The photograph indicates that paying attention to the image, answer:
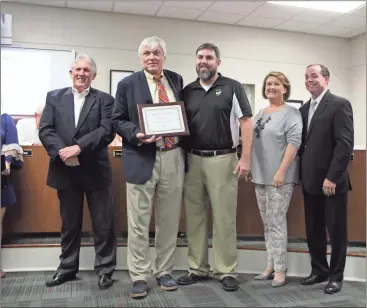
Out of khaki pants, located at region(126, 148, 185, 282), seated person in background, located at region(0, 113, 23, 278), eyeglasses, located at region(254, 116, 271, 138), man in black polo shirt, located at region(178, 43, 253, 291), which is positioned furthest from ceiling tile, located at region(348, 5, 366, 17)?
seated person in background, located at region(0, 113, 23, 278)

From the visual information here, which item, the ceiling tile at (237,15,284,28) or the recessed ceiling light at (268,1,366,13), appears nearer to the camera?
the recessed ceiling light at (268,1,366,13)

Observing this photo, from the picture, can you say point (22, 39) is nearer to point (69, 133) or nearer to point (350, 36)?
point (69, 133)

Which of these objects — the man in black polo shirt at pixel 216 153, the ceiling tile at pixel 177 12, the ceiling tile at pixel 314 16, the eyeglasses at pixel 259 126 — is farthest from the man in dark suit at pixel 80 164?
the ceiling tile at pixel 314 16

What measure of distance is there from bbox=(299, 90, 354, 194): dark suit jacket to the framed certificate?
77 cm

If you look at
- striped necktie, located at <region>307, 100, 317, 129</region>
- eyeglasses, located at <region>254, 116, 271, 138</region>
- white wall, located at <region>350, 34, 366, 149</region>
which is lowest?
eyeglasses, located at <region>254, 116, 271, 138</region>

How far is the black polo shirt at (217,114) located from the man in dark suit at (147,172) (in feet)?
0.44

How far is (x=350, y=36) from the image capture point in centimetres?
569

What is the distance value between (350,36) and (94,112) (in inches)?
199

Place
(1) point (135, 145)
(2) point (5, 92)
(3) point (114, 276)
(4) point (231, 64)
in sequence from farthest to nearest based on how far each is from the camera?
1. (4) point (231, 64)
2. (2) point (5, 92)
3. (3) point (114, 276)
4. (1) point (135, 145)

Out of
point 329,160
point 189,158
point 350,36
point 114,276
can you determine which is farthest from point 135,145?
point 350,36

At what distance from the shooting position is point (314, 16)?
16.1 ft

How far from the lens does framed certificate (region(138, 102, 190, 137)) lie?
1.98m

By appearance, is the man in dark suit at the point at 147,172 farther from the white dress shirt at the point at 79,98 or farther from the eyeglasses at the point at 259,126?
the eyeglasses at the point at 259,126

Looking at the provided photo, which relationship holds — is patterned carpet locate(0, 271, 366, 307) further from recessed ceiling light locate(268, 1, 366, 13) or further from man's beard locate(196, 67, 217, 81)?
recessed ceiling light locate(268, 1, 366, 13)
